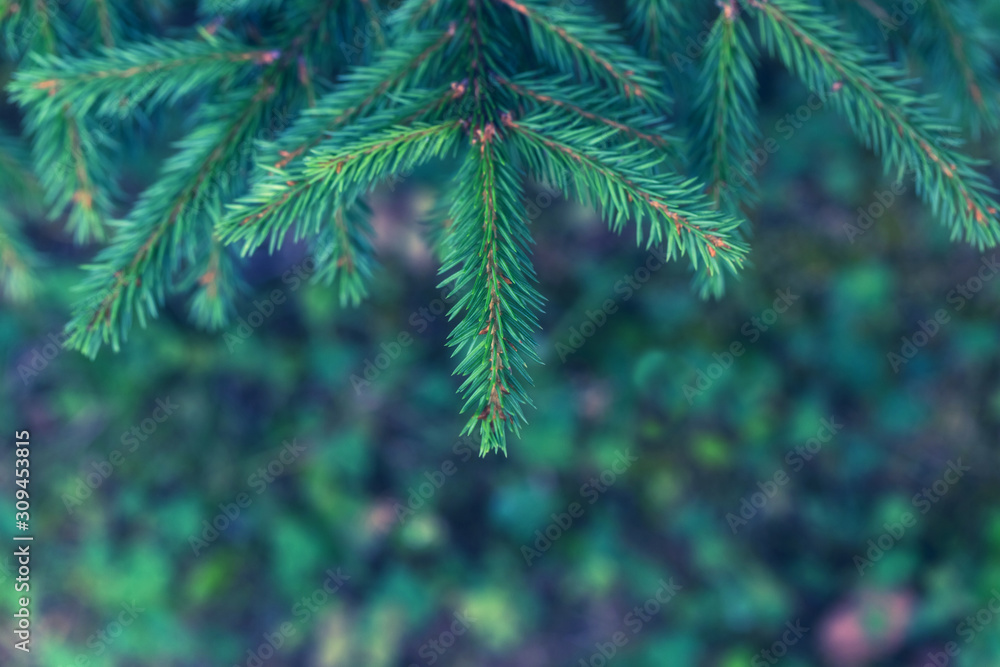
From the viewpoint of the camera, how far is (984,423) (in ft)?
8.18

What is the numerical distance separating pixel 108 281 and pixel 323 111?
0.50m

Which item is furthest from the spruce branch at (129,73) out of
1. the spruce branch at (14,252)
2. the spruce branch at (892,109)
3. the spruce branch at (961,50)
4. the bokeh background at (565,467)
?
the spruce branch at (961,50)

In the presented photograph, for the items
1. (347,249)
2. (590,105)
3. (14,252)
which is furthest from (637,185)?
(14,252)

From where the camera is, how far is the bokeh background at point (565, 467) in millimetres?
2414

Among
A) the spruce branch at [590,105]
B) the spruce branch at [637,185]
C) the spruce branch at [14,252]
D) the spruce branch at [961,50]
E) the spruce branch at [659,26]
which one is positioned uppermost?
the spruce branch at [961,50]

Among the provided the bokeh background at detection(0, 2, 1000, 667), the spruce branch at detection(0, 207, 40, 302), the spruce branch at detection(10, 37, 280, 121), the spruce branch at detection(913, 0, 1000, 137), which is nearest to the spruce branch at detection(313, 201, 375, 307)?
the spruce branch at detection(10, 37, 280, 121)

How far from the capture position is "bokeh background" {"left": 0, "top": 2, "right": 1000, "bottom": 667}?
2.41 meters

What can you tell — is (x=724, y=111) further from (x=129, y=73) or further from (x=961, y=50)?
(x=129, y=73)

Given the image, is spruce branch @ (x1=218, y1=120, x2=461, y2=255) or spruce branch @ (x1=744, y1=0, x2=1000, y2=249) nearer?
spruce branch @ (x1=218, y1=120, x2=461, y2=255)

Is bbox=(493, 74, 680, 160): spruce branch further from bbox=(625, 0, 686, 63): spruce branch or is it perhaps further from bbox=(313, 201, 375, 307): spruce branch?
bbox=(313, 201, 375, 307): spruce branch

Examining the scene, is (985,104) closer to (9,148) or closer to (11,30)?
(11,30)

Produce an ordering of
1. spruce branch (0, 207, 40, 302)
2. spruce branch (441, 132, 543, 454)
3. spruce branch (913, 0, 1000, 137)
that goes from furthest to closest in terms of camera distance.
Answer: spruce branch (0, 207, 40, 302) → spruce branch (913, 0, 1000, 137) → spruce branch (441, 132, 543, 454)

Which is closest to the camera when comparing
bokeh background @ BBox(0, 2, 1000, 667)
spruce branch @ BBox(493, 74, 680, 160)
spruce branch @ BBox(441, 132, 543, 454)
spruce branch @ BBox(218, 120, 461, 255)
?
spruce branch @ BBox(441, 132, 543, 454)

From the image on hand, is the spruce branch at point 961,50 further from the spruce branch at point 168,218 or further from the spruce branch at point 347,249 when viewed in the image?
the spruce branch at point 168,218
